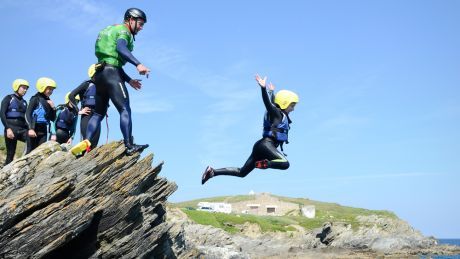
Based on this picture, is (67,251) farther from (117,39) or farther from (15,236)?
(117,39)

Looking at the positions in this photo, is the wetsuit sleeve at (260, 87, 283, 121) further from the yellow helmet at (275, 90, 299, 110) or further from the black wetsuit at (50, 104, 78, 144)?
the black wetsuit at (50, 104, 78, 144)

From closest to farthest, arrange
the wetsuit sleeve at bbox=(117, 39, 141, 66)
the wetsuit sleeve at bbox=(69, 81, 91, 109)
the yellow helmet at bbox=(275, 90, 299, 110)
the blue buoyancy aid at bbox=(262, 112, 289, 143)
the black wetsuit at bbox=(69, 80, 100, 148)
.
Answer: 1. the wetsuit sleeve at bbox=(117, 39, 141, 66)
2. the yellow helmet at bbox=(275, 90, 299, 110)
3. the blue buoyancy aid at bbox=(262, 112, 289, 143)
4. the black wetsuit at bbox=(69, 80, 100, 148)
5. the wetsuit sleeve at bbox=(69, 81, 91, 109)

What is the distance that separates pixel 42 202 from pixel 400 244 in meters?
94.4

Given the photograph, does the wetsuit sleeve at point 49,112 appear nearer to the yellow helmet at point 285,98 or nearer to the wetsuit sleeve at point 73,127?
the wetsuit sleeve at point 73,127

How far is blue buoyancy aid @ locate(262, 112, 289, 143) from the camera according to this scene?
527 inches

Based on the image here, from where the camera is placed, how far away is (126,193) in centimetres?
1573

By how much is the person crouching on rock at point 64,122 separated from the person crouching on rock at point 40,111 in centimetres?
27

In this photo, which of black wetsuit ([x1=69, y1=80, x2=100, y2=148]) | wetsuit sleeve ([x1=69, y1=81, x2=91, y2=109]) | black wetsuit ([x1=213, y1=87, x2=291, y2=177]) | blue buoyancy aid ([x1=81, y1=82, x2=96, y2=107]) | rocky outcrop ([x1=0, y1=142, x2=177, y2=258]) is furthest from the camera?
wetsuit sleeve ([x1=69, y1=81, x2=91, y2=109])

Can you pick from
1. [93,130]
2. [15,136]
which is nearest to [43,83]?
[15,136]

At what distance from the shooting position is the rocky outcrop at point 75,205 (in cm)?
1246

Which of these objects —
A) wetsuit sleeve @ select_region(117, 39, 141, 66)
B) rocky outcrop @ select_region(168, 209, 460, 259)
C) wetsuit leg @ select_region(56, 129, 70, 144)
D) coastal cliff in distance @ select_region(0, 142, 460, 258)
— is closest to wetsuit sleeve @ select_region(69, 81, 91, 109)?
coastal cliff in distance @ select_region(0, 142, 460, 258)

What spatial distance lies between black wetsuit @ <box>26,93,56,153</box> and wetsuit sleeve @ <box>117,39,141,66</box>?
549cm

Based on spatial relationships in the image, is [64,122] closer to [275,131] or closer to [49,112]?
[49,112]

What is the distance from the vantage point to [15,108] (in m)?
17.1
